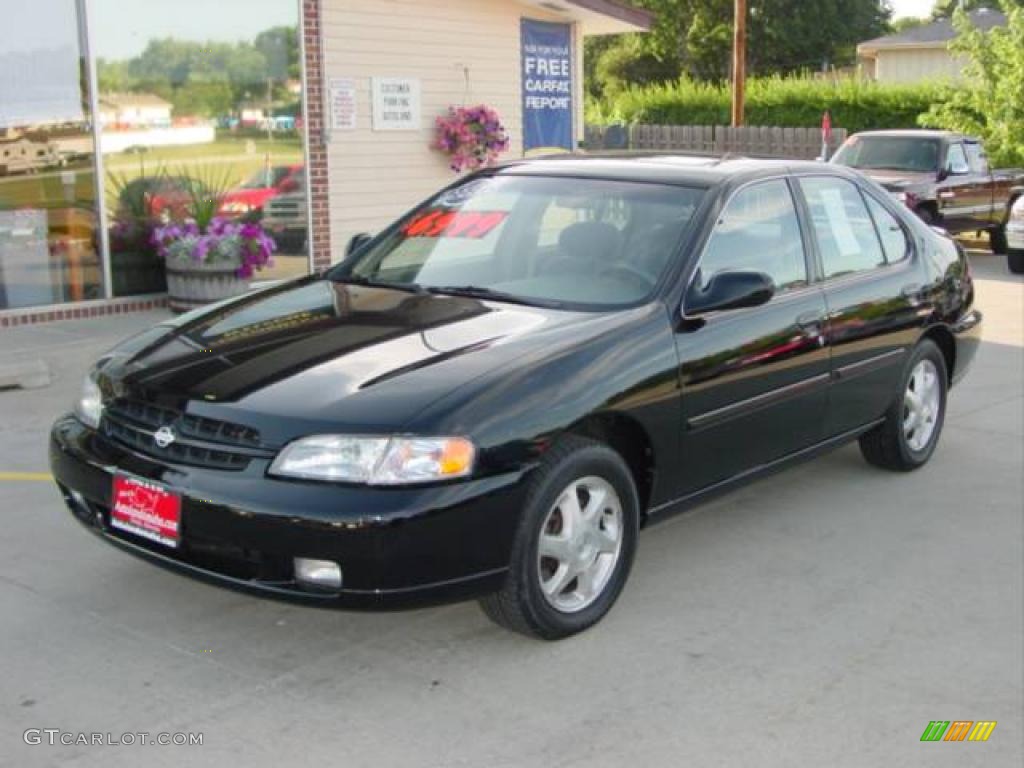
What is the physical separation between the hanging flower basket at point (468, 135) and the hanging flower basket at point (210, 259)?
3243 millimetres

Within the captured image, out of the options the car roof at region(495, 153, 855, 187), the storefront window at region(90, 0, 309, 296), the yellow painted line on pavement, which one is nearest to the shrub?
the storefront window at region(90, 0, 309, 296)

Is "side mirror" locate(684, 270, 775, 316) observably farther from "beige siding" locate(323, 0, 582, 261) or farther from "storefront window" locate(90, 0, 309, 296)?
"beige siding" locate(323, 0, 582, 261)

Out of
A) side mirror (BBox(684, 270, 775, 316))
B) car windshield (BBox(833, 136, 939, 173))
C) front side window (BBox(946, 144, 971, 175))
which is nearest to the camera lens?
side mirror (BBox(684, 270, 775, 316))

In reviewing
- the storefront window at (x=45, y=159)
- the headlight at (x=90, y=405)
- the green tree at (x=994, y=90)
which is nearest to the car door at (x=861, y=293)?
the headlight at (x=90, y=405)

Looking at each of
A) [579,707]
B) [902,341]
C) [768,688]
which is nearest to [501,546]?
[579,707]

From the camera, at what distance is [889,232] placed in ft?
20.4

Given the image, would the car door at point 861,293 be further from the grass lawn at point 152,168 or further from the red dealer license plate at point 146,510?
the grass lawn at point 152,168

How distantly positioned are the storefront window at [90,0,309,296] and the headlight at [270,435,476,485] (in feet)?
23.4

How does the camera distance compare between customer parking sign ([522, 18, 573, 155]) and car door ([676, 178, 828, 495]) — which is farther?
customer parking sign ([522, 18, 573, 155])

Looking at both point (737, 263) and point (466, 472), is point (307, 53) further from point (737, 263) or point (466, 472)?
point (466, 472)

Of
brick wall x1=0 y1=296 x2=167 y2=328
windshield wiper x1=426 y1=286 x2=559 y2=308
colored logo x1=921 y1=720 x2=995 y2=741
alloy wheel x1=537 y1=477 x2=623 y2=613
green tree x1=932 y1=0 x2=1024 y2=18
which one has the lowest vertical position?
colored logo x1=921 y1=720 x2=995 y2=741

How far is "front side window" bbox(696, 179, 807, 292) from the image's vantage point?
16.3 ft

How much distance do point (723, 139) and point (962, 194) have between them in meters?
12.7

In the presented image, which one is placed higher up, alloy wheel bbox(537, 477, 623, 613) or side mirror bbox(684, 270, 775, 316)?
side mirror bbox(684, 270, 775, 316)
